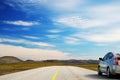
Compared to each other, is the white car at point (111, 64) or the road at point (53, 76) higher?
the white car at point (111, 64)

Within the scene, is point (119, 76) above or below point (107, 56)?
below

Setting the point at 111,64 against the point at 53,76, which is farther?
the point at 53,76

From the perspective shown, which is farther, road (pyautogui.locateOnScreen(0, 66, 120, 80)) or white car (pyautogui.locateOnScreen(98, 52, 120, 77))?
road (pyautogui.locateOnScreen(0, 66, 120, 80))

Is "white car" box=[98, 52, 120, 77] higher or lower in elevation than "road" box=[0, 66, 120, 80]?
higher

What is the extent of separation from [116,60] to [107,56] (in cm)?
239

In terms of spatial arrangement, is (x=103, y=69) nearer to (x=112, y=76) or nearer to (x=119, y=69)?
(x=112, y=76)

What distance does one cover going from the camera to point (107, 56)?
2100 cm

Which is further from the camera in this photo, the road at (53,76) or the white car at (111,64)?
the road at (53,76)

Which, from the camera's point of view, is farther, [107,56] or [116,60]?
[107,56]

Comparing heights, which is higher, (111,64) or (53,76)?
(111,64)

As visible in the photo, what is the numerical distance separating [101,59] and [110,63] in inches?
117

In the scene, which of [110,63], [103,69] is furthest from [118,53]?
[103,69]

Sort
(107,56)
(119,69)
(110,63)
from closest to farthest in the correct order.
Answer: (119,69) → (110,63) → (107,56)

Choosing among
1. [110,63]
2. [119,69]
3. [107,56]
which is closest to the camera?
[119,69]
